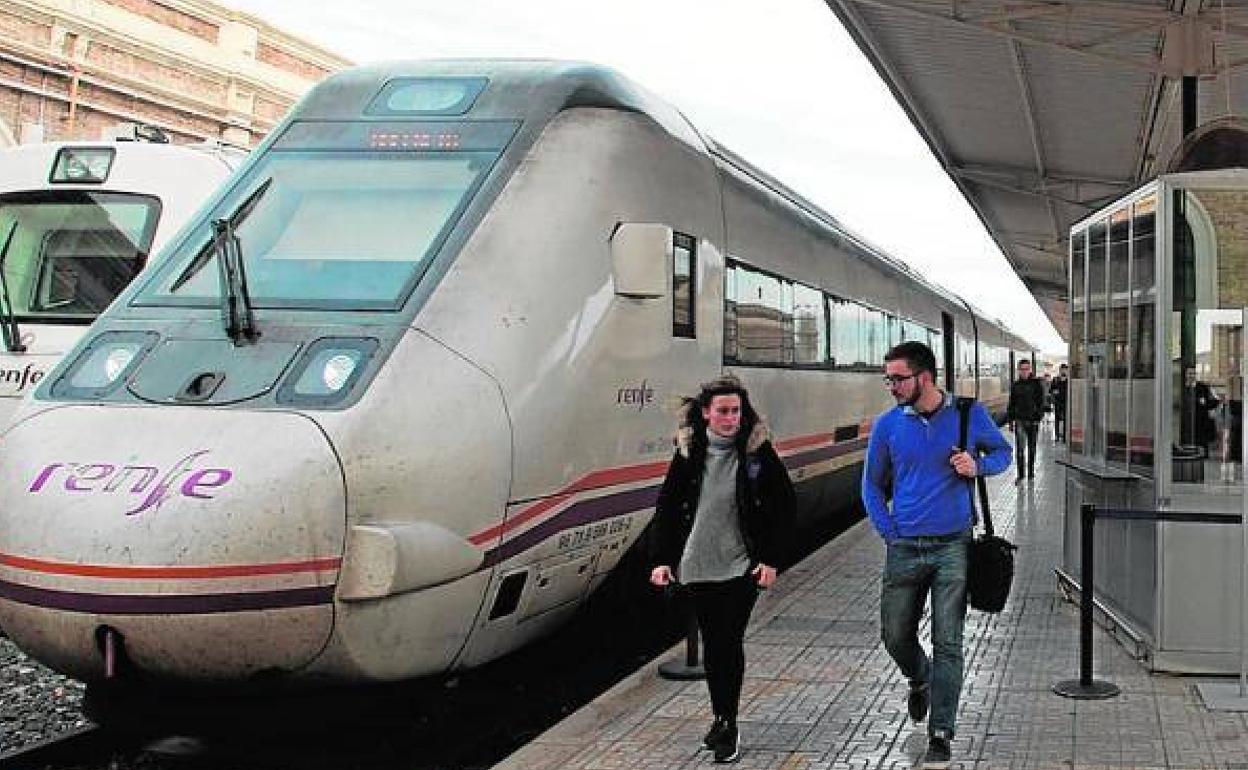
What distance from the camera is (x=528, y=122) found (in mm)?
6945

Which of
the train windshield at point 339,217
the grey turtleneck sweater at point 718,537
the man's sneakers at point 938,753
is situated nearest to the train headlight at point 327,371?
the train windshield at point 339,217

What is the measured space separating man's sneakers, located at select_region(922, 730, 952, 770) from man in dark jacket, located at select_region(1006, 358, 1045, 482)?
49.6ft

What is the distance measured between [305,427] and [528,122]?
2.25 meters

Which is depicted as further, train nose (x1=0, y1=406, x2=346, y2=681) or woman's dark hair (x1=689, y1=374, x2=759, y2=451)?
woman's dark hair (x1=689, y1=374, x2=759, y2=451)

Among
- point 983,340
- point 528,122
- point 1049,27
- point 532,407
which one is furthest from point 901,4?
point 983,340

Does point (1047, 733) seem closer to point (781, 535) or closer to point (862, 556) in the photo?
point (781, 535)

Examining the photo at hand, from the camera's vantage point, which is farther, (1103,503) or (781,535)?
(1103,503)

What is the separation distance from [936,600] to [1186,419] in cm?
249

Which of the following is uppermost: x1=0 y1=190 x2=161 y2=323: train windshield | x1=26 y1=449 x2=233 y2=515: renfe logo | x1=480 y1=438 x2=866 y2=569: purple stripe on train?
x1=0 y1=190 x2=161 y2=323: train windshield

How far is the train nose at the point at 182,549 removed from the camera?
513cm

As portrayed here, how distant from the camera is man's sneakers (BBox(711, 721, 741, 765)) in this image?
5.74 m

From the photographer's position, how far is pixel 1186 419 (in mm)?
7406

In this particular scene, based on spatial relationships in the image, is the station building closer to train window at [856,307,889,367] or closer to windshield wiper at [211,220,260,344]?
train window at [856,307,889,367]

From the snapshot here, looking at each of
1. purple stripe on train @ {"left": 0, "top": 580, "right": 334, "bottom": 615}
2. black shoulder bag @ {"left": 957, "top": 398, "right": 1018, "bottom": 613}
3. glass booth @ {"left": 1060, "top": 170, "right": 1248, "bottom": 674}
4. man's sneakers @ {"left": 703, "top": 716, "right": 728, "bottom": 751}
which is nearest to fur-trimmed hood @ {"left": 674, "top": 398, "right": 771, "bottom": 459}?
black shoulder bag @ {"left": 957, "top": 398, "right": 1018, "bottom": 613}
